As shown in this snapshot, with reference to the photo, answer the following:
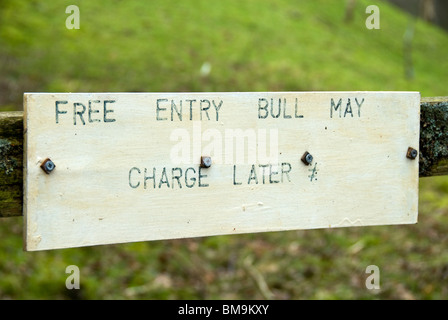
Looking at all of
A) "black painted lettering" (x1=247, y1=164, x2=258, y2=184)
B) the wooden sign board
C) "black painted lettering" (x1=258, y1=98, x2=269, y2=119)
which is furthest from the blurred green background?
"black painted lettering" (x1=258, y1=98, x2=269, y2=119)

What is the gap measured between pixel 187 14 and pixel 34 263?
12469 mm

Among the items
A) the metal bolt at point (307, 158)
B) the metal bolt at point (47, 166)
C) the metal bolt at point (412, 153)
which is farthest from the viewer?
the metal bolt at point (412, 153)

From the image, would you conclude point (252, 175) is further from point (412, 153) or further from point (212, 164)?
point (412, 153)

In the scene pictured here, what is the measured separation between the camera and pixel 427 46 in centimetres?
2255

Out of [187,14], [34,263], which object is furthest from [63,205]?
[187,14]

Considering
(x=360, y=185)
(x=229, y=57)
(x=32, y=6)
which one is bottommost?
(x=360, y=185)

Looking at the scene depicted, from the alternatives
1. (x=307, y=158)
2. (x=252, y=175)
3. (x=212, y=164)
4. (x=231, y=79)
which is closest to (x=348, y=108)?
(x=307, y=158)

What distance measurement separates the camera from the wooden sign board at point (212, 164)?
1.68m

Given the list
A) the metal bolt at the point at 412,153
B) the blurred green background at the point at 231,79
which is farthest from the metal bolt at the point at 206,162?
the blurred green background at the point at 231,79

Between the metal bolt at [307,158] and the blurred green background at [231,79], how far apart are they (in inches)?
122

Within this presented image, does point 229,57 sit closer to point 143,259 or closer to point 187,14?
point 187,14

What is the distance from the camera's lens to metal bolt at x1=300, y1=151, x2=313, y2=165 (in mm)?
1915

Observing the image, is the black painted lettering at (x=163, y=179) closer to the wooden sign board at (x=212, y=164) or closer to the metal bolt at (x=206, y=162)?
the wooden sign board at (x=212, y=164)

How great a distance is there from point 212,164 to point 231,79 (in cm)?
1077
